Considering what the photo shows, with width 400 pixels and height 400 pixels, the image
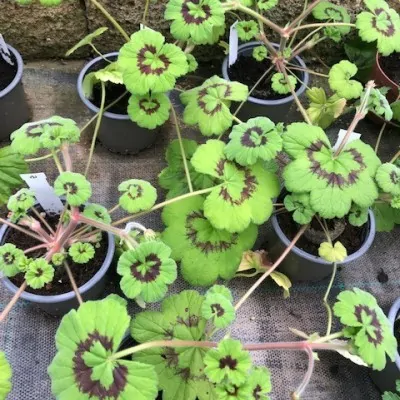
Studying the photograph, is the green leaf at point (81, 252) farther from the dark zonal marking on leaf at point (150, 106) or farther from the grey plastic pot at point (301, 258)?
the grey plastic pot at point (301, 258)

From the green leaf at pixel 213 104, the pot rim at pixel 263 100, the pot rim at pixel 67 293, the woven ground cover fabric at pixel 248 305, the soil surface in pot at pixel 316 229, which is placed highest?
the green leaf at pixel 213 104

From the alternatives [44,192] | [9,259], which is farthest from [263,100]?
[9,259]

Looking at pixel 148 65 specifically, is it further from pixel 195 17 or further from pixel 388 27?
pixel 388 27

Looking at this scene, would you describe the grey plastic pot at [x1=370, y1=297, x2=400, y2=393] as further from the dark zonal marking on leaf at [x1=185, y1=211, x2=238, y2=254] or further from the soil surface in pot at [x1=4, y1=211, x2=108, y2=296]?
the soil surface in pot at [x1=4, y1=211, x2=108, y2=296]

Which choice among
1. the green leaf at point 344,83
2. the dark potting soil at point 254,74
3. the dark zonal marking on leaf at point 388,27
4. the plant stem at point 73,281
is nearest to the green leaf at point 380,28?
the dark zonal marking on leaf at point 388,27

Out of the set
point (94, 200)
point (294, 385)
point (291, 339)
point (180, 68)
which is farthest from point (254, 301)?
point (180, 68)

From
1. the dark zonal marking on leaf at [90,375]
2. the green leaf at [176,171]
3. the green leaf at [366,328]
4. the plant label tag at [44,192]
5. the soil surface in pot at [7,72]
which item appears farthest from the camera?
the soil surface in pot at [7,72]
